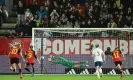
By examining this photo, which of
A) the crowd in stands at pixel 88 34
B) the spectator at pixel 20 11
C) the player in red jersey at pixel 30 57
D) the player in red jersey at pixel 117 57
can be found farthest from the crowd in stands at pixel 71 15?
the player in red jersey at pixel 117 57

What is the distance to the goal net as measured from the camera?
2511 centimetres

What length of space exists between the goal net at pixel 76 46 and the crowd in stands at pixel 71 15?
1374mm

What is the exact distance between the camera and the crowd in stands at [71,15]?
26.8 meters

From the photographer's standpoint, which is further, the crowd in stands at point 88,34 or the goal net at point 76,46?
the crowd in stands at point 88,34

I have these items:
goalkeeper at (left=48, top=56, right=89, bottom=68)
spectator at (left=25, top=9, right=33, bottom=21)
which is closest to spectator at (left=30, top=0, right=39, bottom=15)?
spectator at (left=25, top=9, right=33, bottom=21)

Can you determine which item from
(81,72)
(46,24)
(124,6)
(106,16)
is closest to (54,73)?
(81,72)

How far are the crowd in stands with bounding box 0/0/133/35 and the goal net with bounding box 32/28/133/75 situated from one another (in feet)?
4.51

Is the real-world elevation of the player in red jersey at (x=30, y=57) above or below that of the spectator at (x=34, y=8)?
below

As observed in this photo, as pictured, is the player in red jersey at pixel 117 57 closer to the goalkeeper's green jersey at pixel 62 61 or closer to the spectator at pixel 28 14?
the goalkeeper's green jersey at pixel 62 61

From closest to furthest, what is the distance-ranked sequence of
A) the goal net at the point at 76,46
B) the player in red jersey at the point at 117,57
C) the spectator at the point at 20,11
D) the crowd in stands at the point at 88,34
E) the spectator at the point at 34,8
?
the player in red jersey at the point at 117,57 < the goal net at the point at 76,46 < the crowd in stands at the point at 88,34 < the spectator at the point at 20,11 < the spectator at the point at 34,8

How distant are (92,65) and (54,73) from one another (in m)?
2.14

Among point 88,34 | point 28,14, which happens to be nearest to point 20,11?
point 28,14

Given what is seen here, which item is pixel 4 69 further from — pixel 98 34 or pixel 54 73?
pixel 98 34

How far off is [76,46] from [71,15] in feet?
8.05
